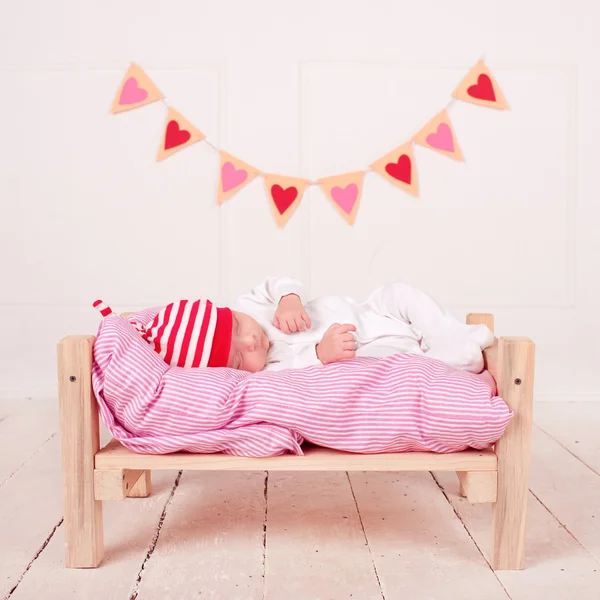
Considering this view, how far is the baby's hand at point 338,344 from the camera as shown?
1.45 metres

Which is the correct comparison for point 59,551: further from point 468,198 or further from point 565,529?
point 468,198

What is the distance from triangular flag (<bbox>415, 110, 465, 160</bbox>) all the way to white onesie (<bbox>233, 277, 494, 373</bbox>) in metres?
1.08

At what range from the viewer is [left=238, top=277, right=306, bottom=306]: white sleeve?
70.1 inches

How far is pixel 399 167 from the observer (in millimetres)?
2727

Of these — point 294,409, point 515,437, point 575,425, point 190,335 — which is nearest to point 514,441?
point 515,437

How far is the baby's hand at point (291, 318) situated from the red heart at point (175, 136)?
1.25m

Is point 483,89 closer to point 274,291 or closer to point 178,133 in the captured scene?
point 178,133

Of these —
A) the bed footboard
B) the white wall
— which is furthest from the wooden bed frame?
the white wall

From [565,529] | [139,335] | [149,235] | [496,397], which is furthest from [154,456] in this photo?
[149,235]

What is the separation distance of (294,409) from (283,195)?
5.13ft

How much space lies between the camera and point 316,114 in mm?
2736

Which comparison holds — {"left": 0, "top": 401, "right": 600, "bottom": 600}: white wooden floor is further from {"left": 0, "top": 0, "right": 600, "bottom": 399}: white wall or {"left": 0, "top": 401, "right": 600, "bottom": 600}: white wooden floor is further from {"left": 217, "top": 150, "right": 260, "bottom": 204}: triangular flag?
{"left": 217, "top": 150, "right": 260, "bottom": 204}: triangular flag

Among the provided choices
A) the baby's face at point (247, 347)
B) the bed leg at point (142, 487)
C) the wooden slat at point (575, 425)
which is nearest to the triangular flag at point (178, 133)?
the baby's face at point (247, 347)

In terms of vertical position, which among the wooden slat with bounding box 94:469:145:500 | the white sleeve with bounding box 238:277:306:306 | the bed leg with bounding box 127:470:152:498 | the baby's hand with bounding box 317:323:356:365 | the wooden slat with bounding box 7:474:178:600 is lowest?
the wooden slat with bounding box 7:474:178:600
